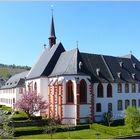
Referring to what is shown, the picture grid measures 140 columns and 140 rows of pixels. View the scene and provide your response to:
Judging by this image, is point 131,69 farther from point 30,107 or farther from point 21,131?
point 21,131

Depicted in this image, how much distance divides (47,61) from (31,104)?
10528mm

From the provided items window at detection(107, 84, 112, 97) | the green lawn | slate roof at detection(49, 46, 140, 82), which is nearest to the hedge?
the green lawn

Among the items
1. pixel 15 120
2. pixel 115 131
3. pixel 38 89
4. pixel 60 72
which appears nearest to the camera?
pixel 115 131

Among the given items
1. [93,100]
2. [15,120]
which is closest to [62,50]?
[93,100]

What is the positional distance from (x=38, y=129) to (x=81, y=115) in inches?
431

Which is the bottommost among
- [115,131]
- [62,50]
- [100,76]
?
[115,131]

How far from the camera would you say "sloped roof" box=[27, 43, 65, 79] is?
62312 mm

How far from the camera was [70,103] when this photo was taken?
56.1 meters

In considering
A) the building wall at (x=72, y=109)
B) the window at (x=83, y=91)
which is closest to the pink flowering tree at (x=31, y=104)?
the building wall at (x=72, y=109)

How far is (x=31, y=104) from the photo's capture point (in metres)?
57.4

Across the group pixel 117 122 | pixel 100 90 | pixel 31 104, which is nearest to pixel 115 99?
pixel 100 90

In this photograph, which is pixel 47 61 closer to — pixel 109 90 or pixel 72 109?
pixel 72 109

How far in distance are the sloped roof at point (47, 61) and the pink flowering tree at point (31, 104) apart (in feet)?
19.0

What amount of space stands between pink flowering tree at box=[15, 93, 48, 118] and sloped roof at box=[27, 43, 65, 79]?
19.0 feet
